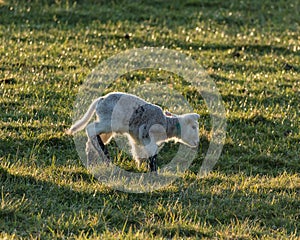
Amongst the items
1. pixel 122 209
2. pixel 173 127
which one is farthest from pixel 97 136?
pixel 122 209

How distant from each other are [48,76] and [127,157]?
3751mm

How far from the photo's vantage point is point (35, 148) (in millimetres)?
8875

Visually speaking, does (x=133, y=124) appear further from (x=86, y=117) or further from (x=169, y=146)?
(x=169, y=146)

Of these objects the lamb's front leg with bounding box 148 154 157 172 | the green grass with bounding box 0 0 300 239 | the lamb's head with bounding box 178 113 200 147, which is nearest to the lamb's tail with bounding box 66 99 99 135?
the green grass with bounding box 0 0 300 239

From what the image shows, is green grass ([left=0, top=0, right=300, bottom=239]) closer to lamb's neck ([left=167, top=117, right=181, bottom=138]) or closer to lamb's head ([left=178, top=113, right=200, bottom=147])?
lamb's head ([left=178, top=113, right=200, bottom=147])

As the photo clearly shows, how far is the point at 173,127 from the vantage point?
8.32m

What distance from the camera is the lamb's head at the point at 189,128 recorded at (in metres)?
8.34

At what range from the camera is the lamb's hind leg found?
784 cm

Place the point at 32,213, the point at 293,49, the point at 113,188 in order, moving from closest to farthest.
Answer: the point at 32,213, the point at 113,188, the point at 293,49

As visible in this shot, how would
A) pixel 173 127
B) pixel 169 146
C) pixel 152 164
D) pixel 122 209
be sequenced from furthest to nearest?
pixel 169 146
pixel 173 127
pixel 152 164
pixel 122 209

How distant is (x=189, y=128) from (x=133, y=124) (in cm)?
81

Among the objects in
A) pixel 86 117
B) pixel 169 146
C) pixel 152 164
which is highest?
pixel 86 117

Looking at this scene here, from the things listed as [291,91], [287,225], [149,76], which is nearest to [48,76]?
[149,76]

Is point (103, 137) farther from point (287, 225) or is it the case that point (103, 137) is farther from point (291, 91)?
point (291, 91)
